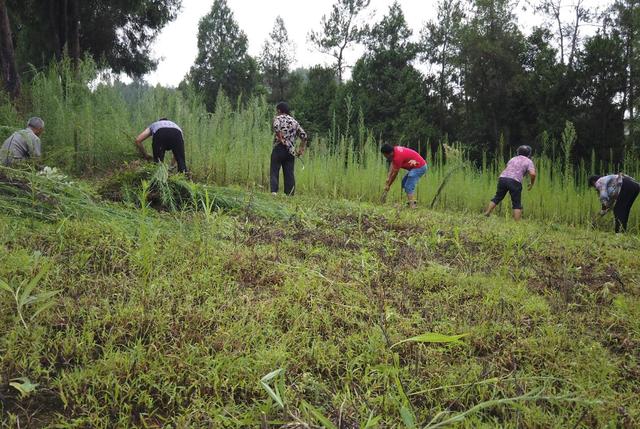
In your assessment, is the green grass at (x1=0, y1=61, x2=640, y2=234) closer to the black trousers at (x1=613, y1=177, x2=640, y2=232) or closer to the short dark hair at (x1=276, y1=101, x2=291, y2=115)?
the black trousers at (x1=613, y1=177, x2=640, y2=232)

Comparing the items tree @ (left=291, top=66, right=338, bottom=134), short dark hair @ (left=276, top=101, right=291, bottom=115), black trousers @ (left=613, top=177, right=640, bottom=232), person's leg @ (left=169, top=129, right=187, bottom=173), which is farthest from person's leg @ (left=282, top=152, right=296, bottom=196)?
tree @ (left=291, top=66, right=338, bottom=134)

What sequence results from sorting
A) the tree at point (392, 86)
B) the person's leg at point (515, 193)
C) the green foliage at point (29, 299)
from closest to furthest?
1. the green foliage at point (29, 299)
2. the person's leg at point (515, 193)
3. the tree at point (392, 86)

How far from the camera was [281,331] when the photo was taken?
163cm

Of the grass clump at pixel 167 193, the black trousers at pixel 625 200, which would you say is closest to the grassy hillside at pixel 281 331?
the grass clump at pixel 167 193

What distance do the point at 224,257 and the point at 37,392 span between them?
1097mm

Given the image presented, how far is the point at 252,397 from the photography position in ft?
4.18

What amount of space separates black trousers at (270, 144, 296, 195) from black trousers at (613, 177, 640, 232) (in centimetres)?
520

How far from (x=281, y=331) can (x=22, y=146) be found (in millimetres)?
3691

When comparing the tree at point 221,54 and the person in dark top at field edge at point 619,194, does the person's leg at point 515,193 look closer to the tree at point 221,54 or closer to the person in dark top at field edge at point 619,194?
the person in dark top at field edge at point 619,194

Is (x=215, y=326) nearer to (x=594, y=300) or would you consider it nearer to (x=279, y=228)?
(x=279, y=228)

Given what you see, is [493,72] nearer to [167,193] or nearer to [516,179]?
[516,179]

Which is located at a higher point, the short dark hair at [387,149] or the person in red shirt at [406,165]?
the short dark hair at [387,149]

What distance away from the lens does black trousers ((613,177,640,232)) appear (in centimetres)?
666

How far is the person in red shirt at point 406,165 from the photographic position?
23.4ft
